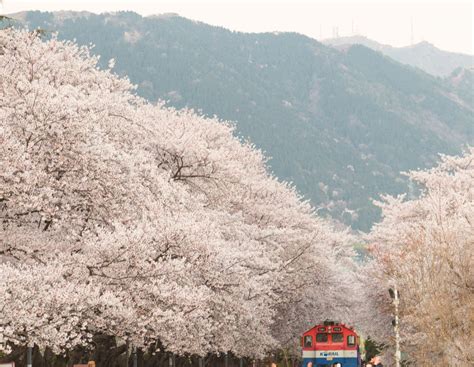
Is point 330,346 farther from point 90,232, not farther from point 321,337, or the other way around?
point 90,232

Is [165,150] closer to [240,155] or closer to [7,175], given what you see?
[7,175]

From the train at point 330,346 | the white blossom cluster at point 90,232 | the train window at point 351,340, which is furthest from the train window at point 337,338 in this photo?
the white blossom cluster at point 90,232

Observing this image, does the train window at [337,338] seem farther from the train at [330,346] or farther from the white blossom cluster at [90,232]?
the white blossom cluster at [90,232]

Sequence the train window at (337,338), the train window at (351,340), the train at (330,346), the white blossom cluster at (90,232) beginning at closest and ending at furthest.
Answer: the white blossom cluster at (90,232) → the train at (330,346) → the train window at (337,338) → the train window at (351,340)

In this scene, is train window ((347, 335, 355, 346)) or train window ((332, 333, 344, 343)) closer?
train window ((332, 333, 344, 343))

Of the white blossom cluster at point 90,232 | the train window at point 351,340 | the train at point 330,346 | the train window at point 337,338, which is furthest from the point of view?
the train window at point 351,340

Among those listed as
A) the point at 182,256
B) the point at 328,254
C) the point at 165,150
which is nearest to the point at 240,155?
the point at 328,254

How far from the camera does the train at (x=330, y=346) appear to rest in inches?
1583

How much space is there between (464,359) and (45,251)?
38.0 feet

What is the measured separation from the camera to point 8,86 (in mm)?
25016

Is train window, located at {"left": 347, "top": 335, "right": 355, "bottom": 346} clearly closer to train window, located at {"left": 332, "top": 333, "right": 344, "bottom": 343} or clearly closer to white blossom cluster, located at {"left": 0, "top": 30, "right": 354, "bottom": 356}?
train window, located at {"left": 332, "top": 333, "right": 344, "bottom": 343}

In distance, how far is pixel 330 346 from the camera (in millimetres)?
40375

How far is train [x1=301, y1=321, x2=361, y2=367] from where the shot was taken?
4022cm

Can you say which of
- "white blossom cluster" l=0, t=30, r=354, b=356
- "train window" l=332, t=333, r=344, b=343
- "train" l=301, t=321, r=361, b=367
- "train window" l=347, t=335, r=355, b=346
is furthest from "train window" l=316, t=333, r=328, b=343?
"white blossom cluster" l=0, t=30, r=354, b=356
